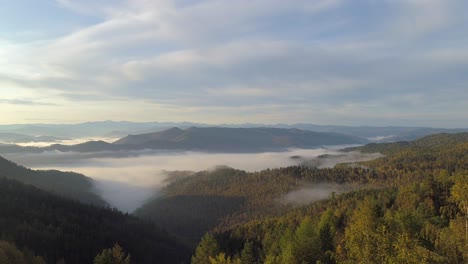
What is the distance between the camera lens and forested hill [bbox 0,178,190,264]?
5605 inches

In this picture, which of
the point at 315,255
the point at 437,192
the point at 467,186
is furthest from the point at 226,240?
the point at 467,186

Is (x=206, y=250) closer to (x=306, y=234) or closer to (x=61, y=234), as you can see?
(x=306, y=234)

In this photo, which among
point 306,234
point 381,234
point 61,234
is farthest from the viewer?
point 61,234

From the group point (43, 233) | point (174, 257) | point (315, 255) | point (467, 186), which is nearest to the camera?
point (467, 186)

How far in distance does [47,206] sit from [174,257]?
237 feet

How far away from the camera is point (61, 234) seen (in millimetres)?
155125

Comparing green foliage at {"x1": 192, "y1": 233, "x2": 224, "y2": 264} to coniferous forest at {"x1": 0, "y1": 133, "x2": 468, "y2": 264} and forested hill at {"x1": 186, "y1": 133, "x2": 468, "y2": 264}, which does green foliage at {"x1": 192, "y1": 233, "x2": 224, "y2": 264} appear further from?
coniferous forest at {"x1": 0, "y1": 133, "x2": 468, "y2": 264}

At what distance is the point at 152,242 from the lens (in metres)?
200

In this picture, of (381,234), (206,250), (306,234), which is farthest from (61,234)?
(381,234)

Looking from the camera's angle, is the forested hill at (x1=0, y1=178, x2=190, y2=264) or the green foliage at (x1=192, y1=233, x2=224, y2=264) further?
the forested hill at (x1=0, y1=178, x2=190, y2=264)

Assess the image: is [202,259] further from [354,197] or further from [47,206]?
[47,206]

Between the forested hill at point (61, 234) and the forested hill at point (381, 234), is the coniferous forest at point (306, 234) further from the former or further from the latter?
the forested hill at point (61, 234)

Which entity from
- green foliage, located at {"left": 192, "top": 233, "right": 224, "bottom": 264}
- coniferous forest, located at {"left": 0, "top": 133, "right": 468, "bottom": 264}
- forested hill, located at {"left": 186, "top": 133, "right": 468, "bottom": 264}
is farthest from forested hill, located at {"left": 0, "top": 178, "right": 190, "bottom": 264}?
green foliage, located at {"left": 192, "top": 233, "right": 224, "bottom": 264}

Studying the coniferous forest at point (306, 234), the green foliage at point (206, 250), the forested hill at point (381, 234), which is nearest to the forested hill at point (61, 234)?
the coniferous forest at point (306, 234)
